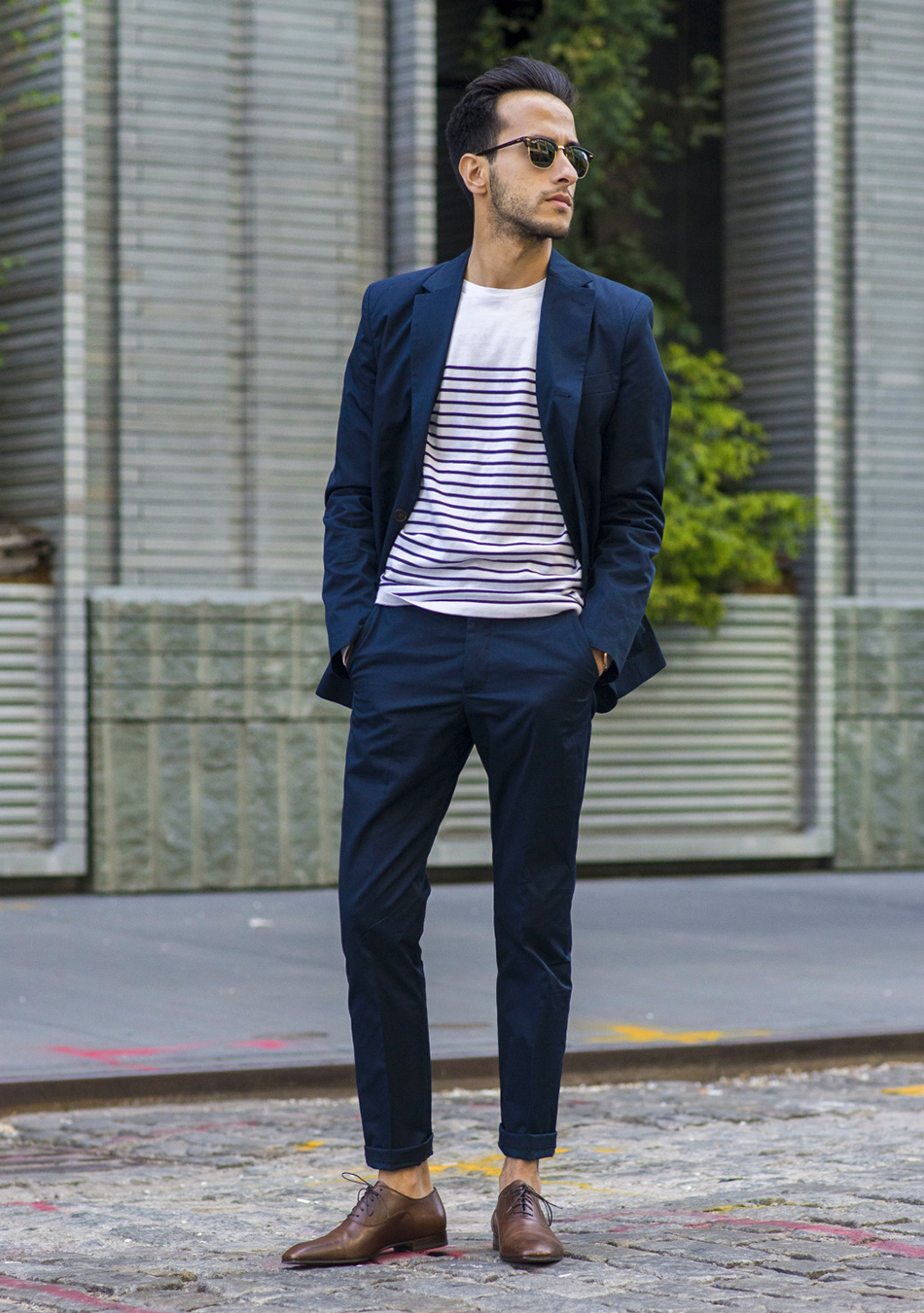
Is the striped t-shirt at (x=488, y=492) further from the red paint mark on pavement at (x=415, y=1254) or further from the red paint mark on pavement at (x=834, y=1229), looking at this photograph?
the red paint mark on pavement at (x=834, y=1229)

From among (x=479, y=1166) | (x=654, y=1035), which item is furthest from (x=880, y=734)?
(x=479, y=1166)

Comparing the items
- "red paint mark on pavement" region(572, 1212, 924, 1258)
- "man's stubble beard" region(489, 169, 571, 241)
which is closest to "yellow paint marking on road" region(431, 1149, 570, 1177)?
"red paint mark on pavement" region(572, 1212, 924, 1258)

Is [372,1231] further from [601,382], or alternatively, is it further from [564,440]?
[601,382]

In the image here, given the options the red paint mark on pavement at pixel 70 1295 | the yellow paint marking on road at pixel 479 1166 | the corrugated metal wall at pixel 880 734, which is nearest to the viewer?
the red paint mark on pavement at pixel 70 1295

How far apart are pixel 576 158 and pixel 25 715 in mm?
8342

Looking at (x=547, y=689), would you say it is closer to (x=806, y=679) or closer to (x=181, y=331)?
(x=181, y=331)

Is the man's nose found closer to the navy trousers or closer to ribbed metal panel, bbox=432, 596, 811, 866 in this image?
the navy trousers

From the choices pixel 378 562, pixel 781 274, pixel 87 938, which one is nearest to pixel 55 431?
pixel 87 938

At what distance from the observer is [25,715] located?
483 inches

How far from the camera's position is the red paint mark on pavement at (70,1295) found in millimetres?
4102

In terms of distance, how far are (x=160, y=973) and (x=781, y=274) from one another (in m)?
7.52

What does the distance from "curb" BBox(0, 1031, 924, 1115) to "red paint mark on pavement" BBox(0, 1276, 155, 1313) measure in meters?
2.23

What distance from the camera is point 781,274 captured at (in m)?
14.6

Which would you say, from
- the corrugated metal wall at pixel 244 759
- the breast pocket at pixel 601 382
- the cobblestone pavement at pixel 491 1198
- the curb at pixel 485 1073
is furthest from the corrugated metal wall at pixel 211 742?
the breast pocket at pixel 601 382
